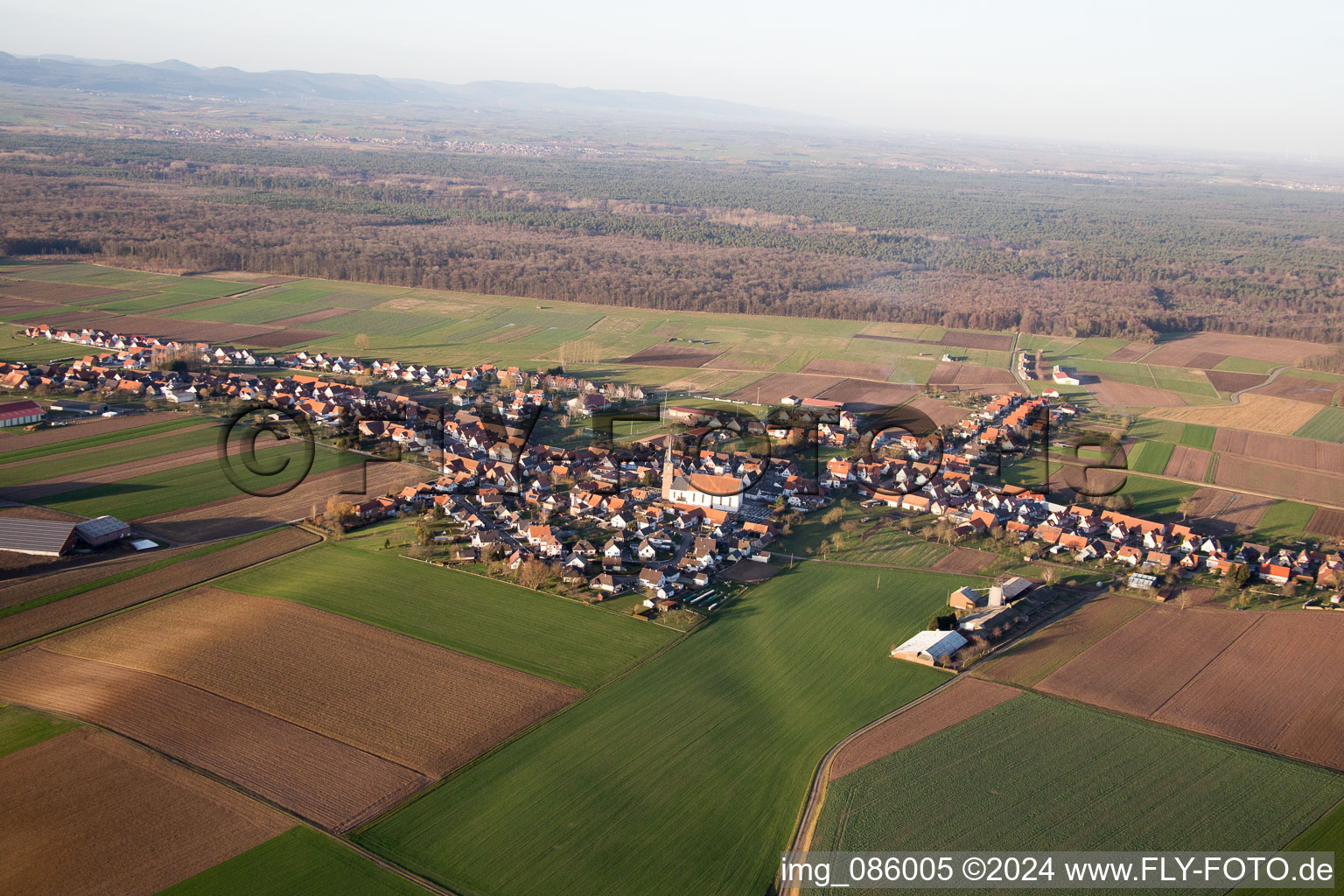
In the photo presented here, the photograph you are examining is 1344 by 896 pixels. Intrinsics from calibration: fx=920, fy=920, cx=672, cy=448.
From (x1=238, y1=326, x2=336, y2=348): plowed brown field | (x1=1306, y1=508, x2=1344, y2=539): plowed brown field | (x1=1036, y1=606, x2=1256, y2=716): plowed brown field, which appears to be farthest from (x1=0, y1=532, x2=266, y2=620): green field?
(x1=1306, y1=508, x2=1344, y2=539): plowed brown field

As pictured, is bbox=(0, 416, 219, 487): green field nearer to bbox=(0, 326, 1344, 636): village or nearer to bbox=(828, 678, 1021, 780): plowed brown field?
bbox=(0, 326, 1344, 636): village

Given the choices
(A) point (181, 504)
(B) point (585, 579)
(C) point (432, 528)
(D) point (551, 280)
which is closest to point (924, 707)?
(B) point (585, 579)

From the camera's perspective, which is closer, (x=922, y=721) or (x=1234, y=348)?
(x=922, y=721)

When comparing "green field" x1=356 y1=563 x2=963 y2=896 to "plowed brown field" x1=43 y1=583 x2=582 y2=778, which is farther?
"plowed brown field" x1=43 y1=583 x2=582 y2=778

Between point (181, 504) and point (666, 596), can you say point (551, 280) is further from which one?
point (666, 596)

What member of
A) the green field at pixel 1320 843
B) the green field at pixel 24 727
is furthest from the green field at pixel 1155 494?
the green field at pixel 24 727

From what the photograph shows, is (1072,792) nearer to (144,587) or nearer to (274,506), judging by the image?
(144,587)

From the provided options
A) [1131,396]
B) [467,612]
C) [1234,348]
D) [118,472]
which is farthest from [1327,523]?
[118,472]

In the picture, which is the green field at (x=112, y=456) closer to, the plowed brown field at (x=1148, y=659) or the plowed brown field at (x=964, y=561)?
the plowed brown field at (x=964, y=561)
